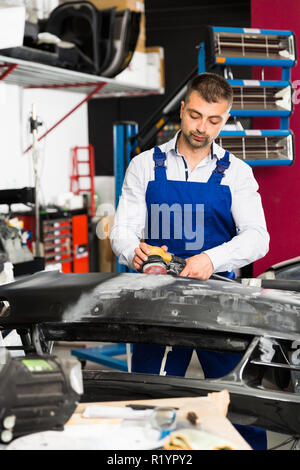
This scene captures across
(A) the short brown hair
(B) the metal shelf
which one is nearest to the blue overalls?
(A) the short brown hair

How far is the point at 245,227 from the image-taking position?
7.43 feet

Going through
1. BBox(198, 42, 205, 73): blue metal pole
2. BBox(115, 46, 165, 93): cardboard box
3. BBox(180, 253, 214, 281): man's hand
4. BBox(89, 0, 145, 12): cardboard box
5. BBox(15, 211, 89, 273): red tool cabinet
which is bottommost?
BBox(15, 211, 89, 273): red tool cabinet

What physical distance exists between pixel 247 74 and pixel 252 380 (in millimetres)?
7663

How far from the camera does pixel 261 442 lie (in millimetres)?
1862

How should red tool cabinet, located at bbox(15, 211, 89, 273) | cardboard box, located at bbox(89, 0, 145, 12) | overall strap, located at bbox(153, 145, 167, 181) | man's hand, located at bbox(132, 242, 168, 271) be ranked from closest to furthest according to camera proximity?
man's hand, located at bbox(132, 242, 168, 271)
overall strap, located at bbox(153, 145, 167, 181)
red tool cabinet, located at bbox(15, 211, 89, 273)
cardboard box, located at bbox(89, 0, 145, 12)

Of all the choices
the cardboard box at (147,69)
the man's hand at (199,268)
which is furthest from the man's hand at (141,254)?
the cardboard box at (147,69)

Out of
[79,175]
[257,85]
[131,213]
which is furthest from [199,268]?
[79,175]

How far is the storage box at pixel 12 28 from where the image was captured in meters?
3.36

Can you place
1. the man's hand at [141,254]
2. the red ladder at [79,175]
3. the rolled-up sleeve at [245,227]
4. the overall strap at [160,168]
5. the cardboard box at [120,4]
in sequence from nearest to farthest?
the man's hand at [141,254]
the rolled-up sleeve at [245,227]
the overall strap at [160,168]
the cardboard box at [120,4]
the red ladder at [79,175]

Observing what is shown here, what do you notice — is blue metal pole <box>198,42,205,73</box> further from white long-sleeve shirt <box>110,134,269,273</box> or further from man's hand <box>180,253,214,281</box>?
man's hand <box>180,253,214,281</box>

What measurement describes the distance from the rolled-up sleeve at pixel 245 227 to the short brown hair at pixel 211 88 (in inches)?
10.7

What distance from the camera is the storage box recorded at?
3359 millimetres

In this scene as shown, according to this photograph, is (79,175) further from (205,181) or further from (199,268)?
(199,268)

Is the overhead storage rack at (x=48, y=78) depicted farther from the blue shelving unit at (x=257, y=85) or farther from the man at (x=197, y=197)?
the man at (x=197, y=197)
